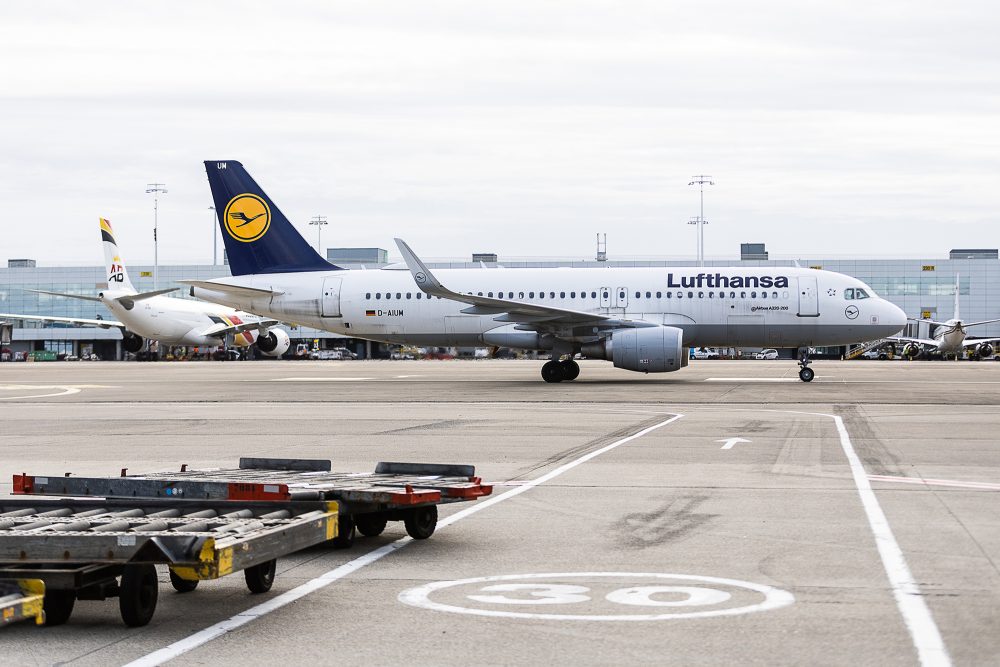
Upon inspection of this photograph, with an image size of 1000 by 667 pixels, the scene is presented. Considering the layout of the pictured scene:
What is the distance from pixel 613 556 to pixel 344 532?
2.06 meters

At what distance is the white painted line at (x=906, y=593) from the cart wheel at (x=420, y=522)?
3.43m

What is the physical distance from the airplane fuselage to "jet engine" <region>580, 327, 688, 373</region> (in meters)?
2.08

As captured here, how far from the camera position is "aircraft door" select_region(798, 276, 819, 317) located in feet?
128

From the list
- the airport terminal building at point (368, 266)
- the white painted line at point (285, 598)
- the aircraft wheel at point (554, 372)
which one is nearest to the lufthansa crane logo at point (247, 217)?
the aircraft wheel at point (554, 372)

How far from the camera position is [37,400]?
30594 millimetres

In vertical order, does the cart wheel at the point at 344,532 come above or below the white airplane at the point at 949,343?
below

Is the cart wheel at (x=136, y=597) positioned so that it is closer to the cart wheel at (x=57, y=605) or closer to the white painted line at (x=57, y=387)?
the cart wheel at (x=57, y=605)

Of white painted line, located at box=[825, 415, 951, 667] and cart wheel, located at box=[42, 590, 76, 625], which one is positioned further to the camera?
cart wheel, located at box=[42, 590, 76, 625]

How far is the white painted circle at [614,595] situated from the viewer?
21.7ft

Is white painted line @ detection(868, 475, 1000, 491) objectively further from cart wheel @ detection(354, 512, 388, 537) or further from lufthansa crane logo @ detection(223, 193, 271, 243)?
lufthansa crane logo @ detection(223, 193, 271, 243)

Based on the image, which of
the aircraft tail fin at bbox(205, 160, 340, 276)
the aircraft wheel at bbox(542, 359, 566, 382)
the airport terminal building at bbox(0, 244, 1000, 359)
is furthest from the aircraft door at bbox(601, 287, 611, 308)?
the airport terminal building at bbox(0, 244, 1000, 359)

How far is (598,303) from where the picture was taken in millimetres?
40188

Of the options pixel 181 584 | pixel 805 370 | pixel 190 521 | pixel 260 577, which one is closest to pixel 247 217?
pixel 805 370

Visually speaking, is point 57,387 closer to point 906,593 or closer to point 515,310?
point 515,310
